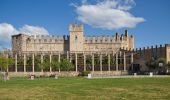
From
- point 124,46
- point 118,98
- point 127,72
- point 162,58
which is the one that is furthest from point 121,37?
point 118,98

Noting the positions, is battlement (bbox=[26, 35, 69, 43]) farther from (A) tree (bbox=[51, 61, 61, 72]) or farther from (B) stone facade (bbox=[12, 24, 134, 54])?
(A) tree (bbox=[51, 61, 61, 72])

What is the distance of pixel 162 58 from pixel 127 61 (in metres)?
14.9

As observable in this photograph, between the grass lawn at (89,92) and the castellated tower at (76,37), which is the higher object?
the castellated tower at (76,37)

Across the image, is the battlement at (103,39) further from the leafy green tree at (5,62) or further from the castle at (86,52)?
the leafy green tree at (5,62)

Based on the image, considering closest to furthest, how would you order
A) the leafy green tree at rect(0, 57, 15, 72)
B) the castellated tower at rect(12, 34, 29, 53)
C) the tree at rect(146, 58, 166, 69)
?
the tree at rect(146, 58, 166, 69) < the leafy green tree at rect(0, 57, 15, 72) < the castellated tower at rect(12, 34, 29, 53)

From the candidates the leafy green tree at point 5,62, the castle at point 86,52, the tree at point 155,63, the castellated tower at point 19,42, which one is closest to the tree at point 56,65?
the castle at point 86,52

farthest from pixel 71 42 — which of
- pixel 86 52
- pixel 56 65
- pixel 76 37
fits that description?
pixel 56 65

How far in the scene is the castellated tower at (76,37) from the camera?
304ft

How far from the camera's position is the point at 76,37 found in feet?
306

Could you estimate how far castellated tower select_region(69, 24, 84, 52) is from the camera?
92750 millimetres

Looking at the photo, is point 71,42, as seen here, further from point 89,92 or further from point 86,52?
point 89,92

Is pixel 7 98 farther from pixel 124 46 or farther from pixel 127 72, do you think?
pixel 124 46

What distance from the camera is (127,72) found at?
7412 centimetres

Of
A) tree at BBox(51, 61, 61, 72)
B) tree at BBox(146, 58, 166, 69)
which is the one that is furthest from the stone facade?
tree at BBox(146, 58, 166, 69)
